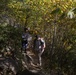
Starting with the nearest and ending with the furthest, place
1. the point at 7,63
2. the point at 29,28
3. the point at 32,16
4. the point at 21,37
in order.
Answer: the point at 7,63
the point at 21,37
the point at 32,16
the point at 29,28

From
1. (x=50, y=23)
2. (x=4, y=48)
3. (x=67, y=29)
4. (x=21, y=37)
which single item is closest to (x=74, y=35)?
(x=67, y=29)

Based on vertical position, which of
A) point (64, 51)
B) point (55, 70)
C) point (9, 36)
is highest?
point (9, 36)

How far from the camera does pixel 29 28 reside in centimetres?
1581

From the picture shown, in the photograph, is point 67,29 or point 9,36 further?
point 67,29

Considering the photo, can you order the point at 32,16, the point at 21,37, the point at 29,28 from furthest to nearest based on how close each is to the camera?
1. the point at 29,28
2. the point at 32,16
3. the point at 21,37

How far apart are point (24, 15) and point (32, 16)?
58 cm

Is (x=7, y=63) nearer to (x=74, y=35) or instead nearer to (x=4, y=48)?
(x=4, y=48)

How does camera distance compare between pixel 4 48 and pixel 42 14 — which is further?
pixel 42 14

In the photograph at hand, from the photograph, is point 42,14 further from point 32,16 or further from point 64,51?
point 64,51

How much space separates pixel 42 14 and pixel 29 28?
184cm

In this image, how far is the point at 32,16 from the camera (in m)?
14.3

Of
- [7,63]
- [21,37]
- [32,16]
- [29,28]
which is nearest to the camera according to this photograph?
[7,63]

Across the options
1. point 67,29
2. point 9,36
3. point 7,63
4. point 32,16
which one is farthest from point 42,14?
point 7,63

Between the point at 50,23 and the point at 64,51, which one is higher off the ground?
the point at 50,23
